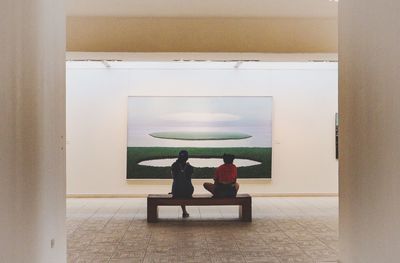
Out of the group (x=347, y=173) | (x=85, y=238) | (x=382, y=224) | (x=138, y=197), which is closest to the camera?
(x=382, y=224)

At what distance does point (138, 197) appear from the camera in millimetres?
16703

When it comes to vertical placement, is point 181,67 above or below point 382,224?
above

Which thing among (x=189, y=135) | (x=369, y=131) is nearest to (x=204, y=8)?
(x=369, y=131)

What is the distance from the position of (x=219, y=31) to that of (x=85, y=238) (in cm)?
441

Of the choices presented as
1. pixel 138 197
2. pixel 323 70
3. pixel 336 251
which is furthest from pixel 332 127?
pixel 336 251

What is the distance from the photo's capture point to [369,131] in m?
5.97

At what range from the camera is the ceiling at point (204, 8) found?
9.70 metres

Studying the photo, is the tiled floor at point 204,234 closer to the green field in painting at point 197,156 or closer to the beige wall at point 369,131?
the beige wall at point 369,131

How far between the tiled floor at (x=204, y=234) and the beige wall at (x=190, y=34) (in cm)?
329

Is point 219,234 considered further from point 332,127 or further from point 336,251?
point 332,127

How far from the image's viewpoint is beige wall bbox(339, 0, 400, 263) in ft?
17.0

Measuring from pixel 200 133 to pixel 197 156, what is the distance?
0.67 meters

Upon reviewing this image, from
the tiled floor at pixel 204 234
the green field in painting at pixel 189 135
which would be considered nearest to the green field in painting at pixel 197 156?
the green field in painting at pixel 189 135

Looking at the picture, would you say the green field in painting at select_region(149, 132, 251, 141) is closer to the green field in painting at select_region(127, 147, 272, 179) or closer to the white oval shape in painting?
the green field in painting at select_region(127, 147, 272, 179)
